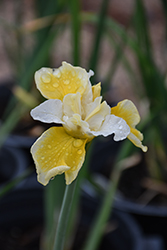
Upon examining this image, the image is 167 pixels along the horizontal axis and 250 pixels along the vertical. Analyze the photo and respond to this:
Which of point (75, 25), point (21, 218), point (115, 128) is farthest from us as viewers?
point (21, 218)

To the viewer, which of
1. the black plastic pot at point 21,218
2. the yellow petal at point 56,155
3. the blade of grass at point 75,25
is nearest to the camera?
the yellow petal at point 56,155

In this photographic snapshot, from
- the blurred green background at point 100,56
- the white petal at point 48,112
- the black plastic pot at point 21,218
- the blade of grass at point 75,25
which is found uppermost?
the white petal at point 48,112

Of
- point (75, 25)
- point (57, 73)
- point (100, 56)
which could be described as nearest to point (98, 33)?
point (75, 25)

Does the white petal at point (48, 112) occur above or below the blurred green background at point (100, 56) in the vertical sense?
above

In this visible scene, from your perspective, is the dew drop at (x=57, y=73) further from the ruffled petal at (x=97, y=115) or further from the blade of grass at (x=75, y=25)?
the blade of grass at (x=75, y=25)

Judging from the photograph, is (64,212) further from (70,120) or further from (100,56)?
(100,56)

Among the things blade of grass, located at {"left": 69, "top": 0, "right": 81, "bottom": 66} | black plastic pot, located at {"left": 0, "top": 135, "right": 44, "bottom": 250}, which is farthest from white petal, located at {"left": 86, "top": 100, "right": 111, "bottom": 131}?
black plastic pot, located at {"left": 0, "top": 135, "right": 44, "bottom": 250}

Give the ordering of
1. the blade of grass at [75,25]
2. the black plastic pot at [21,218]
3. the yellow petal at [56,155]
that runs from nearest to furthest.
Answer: the yellow petal at [56,155]
the blade of grass at [75,25]
the black plastic pot at [21,218]

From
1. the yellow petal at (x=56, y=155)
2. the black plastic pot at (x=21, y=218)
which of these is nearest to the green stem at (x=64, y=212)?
the yellow petal at (x=56, y=155)
